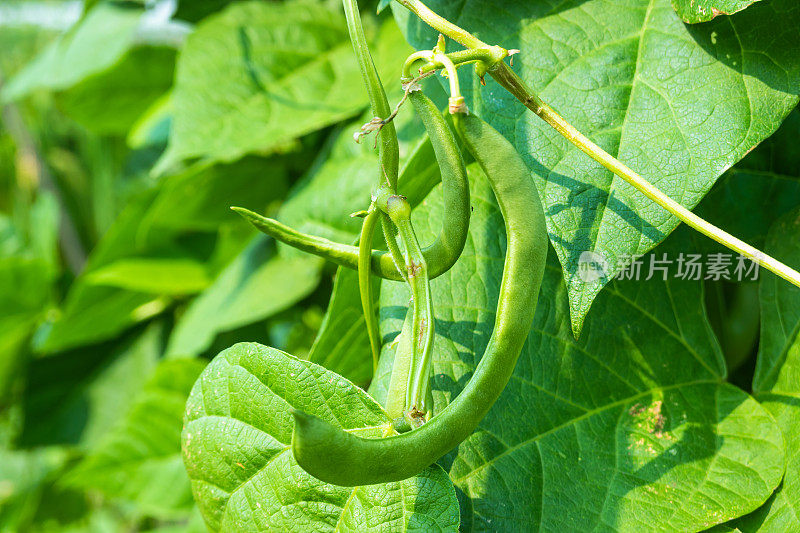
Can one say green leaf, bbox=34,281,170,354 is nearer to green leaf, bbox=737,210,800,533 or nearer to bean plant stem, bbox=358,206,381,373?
bean plant stem, bbox=358,206,381,373

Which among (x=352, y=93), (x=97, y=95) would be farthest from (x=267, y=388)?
(x=97, y=95)

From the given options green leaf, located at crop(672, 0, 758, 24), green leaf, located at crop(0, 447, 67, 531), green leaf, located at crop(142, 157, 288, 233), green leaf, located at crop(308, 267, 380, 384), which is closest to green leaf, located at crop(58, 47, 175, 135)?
green leaf, located at crop(142, 157, 288, 233)

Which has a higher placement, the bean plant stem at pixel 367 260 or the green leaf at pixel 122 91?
the bean plant stem at pixel 367 260

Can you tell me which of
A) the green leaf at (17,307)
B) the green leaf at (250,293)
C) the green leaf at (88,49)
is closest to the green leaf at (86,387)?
the green leaf at (17,307)

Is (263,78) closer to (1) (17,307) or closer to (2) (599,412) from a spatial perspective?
(2) (599,412)

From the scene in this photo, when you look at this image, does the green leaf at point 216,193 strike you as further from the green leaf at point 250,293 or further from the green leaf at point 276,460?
the green leaf at point 276,460

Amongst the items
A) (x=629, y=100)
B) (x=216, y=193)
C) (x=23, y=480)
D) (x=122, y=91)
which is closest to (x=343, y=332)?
(x=629, y=100)
